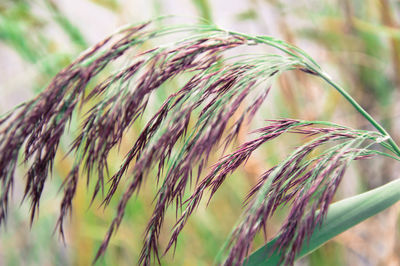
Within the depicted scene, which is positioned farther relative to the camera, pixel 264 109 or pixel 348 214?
pixel 264 109

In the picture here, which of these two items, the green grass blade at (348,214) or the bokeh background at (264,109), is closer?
the green grass blade at (348,214)

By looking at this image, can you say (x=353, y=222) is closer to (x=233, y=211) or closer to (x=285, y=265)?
(x=285, y=265)

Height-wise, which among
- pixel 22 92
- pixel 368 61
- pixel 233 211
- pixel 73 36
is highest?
pixel 22 92

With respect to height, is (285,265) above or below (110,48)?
below

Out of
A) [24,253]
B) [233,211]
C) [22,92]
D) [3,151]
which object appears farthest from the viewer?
[22,92]

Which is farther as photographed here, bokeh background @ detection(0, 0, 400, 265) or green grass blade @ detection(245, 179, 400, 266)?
bokeh background @ detection(0, 0, 400, 265)

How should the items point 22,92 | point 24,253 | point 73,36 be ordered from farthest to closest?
point 22,92 → point 24,253 → point 73,36

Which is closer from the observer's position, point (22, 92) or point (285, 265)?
point (285, 265)

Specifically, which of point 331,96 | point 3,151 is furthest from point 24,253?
point 3,151
